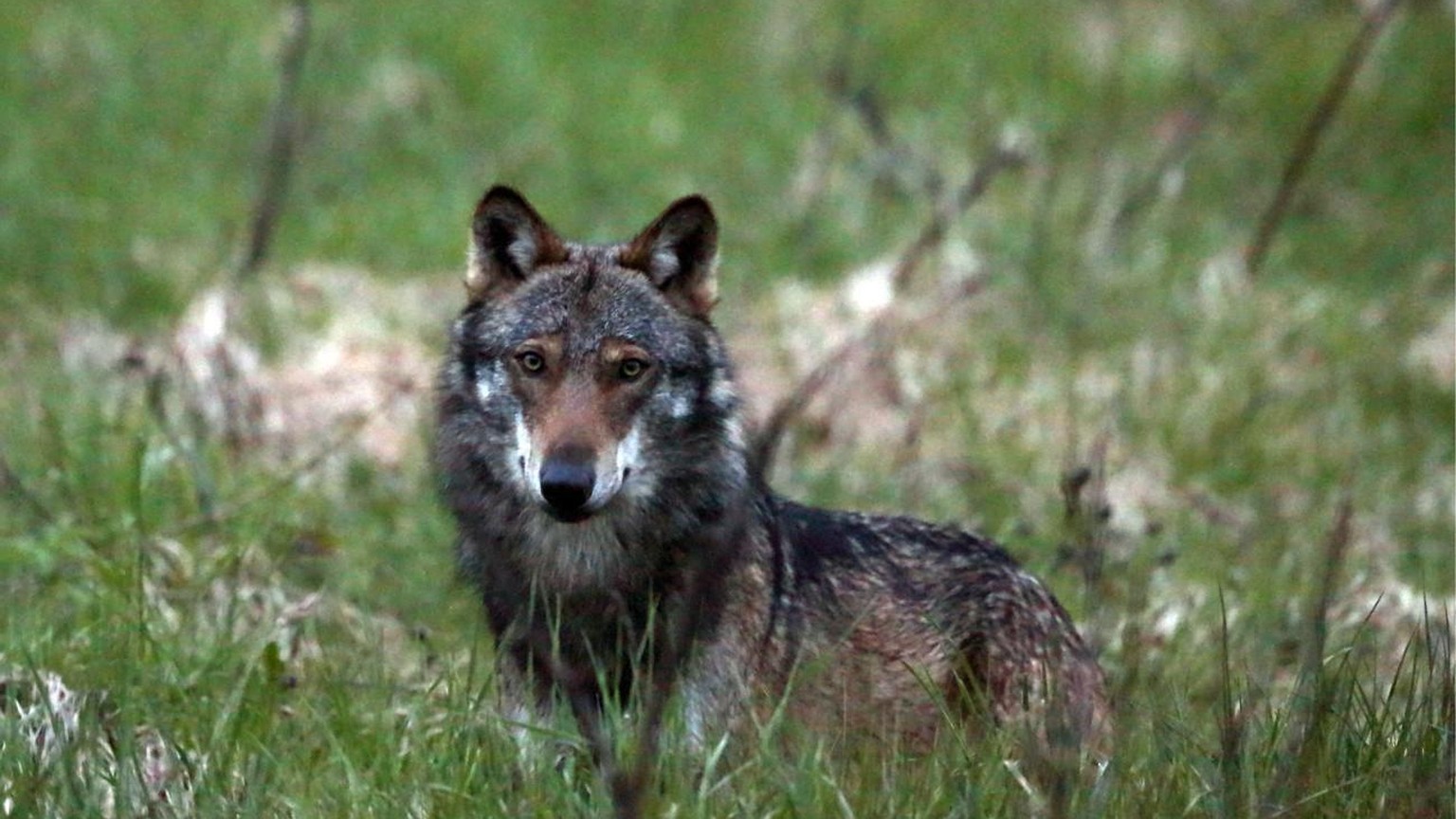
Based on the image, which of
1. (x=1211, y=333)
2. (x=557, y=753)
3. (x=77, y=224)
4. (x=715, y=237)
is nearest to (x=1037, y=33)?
(x=1211, y=333)

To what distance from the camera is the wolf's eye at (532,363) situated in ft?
17.3

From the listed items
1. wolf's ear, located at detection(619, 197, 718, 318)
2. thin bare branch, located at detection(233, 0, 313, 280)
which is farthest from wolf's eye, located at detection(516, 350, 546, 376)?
thin bare branch, located at detection(233, 0, 313, 280)

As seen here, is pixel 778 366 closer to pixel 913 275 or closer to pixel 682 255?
pixel 913 275

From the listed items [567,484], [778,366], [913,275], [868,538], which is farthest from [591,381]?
[913,275]

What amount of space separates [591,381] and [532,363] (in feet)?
0.56

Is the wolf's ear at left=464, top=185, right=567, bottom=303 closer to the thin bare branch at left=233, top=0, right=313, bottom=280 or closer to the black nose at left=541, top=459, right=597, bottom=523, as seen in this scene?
the black nose at left=541, top=459, right=597, bottom=523

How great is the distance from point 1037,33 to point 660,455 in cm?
1012

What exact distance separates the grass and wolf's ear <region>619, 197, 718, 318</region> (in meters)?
1.08

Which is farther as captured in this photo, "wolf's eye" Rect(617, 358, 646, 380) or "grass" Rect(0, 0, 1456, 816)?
"wolf's eye" Rect(617, 358, 646, 380)

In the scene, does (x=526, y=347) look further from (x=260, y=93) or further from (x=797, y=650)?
(x=260, y=93)

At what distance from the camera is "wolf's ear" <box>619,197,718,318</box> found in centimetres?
557

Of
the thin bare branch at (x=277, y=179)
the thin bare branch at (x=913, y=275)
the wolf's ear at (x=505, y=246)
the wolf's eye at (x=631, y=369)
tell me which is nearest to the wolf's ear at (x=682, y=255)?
the wolf's ear at (x=505, y=246)

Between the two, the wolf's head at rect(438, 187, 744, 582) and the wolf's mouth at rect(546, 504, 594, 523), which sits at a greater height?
the wolf's head at rect(438, 187, 744, 582)

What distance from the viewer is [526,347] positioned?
5.27 meters
